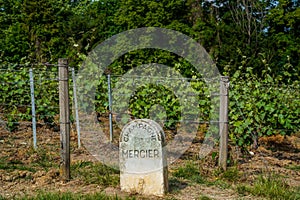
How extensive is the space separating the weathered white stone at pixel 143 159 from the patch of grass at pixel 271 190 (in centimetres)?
95

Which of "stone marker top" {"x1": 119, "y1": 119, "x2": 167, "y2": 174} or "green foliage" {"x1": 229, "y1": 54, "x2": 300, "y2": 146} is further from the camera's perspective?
"green foliage" {"x1": 229, "y1": 54, "x2": 300, "y2": 146}

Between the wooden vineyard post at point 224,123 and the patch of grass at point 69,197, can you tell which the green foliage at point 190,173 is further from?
the patch of grass at point 69,197

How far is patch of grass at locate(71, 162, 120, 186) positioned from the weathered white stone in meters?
0.29

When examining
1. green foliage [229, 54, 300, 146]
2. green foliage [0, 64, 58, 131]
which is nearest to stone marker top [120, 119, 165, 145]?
green foliage [229, 54, 300, 146]

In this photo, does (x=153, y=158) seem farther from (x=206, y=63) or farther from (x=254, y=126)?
(x=206, y=63)

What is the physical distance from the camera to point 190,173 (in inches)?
221

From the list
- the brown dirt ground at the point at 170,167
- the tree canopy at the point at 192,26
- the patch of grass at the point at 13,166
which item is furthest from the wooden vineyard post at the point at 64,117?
the tree canopy at the point at 192,26

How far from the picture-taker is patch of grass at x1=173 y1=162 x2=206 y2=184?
212 inches

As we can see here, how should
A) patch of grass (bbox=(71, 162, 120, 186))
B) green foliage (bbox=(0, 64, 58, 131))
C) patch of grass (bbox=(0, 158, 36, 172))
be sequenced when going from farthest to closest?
green foliage (bbox=(0, 64, 58, 131)), patch of grass (bbox=(0, 158, 36, 172)), patch of grass (bbox=(71, 162, 120, 186))

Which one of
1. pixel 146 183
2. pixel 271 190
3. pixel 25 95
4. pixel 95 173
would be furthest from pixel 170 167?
pixel 25 95

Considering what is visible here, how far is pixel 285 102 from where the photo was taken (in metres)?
7.68

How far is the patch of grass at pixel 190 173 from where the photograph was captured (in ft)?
17.6

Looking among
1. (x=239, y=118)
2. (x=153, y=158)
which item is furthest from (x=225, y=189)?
(x=239, y=118)

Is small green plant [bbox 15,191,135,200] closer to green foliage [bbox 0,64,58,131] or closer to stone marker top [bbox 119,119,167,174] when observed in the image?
stone marker top [bbox 119,119,167,174]
